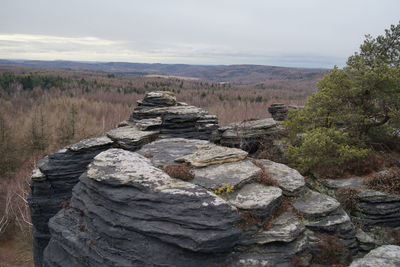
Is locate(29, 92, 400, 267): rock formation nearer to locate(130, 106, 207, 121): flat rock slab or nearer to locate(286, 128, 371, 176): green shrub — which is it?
locate(286, 128, 371, 176): green shrub

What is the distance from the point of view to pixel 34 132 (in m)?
44.1

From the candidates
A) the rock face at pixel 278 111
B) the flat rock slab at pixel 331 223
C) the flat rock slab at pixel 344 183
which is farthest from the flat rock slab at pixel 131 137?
the rock face at pixel 278 111

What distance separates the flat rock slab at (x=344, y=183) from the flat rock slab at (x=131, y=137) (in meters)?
10.7

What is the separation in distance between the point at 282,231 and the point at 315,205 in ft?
7.31

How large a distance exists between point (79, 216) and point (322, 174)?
1200 centimetres

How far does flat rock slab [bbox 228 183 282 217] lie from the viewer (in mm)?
10617

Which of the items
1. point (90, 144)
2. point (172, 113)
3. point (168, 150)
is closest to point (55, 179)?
point (90, 144)

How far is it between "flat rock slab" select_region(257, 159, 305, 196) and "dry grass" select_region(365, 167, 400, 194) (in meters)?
3.64

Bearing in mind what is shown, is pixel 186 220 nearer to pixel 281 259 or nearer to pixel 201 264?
pixel 201 264

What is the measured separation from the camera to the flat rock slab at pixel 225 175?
11594 millimetres

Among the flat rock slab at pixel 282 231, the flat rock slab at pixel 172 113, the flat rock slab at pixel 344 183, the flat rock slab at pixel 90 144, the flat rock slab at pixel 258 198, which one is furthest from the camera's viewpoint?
the flat rock slab at pixel 172 113

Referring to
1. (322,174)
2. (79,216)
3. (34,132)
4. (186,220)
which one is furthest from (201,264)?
(34,132)

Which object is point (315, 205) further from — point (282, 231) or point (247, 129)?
point (247, 129)

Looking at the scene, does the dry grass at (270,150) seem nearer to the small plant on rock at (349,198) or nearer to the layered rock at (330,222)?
the small plant on rock at (349,198)
